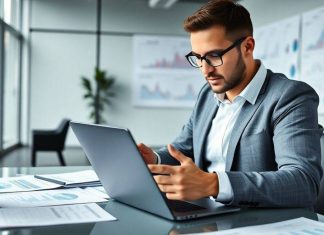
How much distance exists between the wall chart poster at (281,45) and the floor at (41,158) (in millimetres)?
2951

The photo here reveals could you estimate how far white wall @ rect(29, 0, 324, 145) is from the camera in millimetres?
8094

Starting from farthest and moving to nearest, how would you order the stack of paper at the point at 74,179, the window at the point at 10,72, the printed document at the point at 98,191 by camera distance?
1. the window at the point at 10,72
2. the stack of paper at the point at 74,179
3. the printed document at the point at 98,191

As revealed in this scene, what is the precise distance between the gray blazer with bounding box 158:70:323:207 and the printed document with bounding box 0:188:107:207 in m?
0.38

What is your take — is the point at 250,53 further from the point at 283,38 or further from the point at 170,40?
the point at 170,40

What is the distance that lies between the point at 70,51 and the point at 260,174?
7438 mm

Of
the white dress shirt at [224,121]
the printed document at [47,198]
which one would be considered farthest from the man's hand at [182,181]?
the white dress shirt at [224,121]

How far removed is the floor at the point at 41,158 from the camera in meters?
A: 6.16

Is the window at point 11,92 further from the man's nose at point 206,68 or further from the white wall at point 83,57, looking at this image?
the man's nose at point 206,68

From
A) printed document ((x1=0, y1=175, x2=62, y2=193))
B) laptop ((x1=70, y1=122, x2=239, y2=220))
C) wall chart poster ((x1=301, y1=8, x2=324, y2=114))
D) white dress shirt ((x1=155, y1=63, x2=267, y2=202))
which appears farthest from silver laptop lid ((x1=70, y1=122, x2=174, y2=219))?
wall chart poster ((x1=301, y1=8, x2=324, y2=114))

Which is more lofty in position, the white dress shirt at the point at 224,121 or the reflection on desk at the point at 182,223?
the white dress shirt at the point at 224,121

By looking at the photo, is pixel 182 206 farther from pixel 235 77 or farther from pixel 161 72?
pixel 161 72

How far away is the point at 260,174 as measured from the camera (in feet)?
3.67

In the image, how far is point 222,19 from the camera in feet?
4.58

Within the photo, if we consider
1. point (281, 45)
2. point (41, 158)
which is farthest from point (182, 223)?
point (41, 158)
